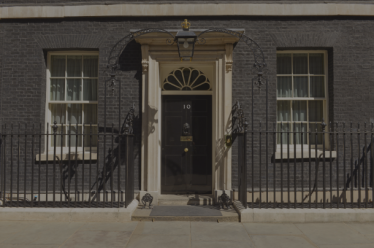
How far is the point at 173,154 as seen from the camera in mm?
7473

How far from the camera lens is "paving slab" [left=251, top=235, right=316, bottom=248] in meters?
4.73

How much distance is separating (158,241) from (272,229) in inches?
77.3

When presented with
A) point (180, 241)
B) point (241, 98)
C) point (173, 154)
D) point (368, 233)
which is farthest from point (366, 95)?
point (180, 241)

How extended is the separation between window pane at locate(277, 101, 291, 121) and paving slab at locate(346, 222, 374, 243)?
2.68 metres

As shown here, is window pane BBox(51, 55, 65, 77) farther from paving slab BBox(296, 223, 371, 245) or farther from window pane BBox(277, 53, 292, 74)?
paving slab BBox(296, 223, 371, 245)

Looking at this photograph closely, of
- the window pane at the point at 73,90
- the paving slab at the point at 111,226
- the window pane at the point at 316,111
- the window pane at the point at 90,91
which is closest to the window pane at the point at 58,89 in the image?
the window pane at the point at 73,90

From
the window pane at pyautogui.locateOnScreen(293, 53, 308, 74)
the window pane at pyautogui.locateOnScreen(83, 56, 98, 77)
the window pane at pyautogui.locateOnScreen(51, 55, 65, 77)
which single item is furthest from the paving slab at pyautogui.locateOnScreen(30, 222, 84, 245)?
the window pane at pyautogui.locateOnScreen(293, 53, 308, 74)

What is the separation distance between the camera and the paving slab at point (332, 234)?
4902 mm

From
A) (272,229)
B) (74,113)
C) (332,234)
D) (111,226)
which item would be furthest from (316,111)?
(74,113)

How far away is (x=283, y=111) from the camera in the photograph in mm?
7566

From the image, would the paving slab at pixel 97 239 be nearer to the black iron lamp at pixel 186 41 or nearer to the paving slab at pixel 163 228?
the paving slab at pixel 163 228

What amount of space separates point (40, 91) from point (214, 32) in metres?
4.08

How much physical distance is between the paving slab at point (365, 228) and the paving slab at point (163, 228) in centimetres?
→ 283

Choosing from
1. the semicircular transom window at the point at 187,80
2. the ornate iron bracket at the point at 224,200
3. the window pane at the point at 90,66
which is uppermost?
the window pane at the point at 90,66
